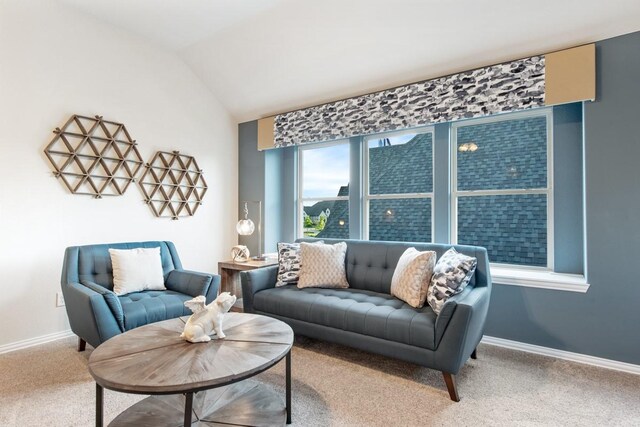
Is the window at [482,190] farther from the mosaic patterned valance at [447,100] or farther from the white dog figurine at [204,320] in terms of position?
the white dog figurine at [204,320]

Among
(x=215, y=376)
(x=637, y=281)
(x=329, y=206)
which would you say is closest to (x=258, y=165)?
(x=329, y=206)

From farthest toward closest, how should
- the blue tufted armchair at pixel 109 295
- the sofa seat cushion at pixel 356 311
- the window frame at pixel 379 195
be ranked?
the window frame at pixel 379 195
the blue tufted armchair at pixel 109 295
the sofa seat cushion at pixel 356 311

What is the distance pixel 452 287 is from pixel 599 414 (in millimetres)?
988

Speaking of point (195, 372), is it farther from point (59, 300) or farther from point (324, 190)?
point (324, 190)

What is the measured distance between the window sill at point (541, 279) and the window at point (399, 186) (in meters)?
0.81

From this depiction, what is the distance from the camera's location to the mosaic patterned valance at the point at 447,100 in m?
2.54

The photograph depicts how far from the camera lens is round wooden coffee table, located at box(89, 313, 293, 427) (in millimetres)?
1363

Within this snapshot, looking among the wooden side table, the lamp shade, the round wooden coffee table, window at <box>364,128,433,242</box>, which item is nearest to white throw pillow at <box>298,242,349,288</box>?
the wooden side table

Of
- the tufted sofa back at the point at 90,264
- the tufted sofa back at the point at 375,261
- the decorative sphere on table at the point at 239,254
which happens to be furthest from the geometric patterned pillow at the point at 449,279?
the tufted sofa back at the point at 90,264

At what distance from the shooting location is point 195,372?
1.42m

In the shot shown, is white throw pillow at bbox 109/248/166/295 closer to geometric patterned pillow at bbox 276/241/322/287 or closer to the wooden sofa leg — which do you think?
geometric patterned pillow at bbox 276/241/322/287

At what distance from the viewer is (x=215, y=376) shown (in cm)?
140

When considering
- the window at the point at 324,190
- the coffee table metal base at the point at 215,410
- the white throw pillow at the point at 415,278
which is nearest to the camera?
the coffee table metal base at the point at 215,410

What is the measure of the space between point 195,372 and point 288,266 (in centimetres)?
177
